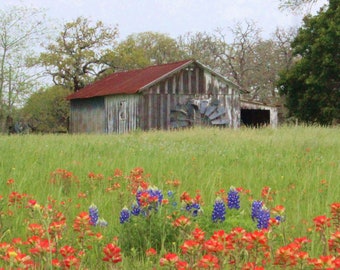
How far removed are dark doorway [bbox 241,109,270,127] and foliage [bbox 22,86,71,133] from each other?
49.2 feet

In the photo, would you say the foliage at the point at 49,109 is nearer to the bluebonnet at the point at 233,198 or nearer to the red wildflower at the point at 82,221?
the bluebonnet at the point at 233,198

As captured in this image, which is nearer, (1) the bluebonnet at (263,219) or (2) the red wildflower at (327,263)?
(2) the red wildflower at (327,263)

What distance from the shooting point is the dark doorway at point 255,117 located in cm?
3278

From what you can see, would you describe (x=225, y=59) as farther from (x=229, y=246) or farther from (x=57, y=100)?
(x=229, y=246)

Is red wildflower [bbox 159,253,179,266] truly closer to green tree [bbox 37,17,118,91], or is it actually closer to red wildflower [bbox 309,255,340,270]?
red wildflower [bbox 309,255,340,270]

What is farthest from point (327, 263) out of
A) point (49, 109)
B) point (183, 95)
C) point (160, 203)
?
point (49, 109)

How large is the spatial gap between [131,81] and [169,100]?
3.18 m

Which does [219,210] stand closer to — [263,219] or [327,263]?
[263,219]

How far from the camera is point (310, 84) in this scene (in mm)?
30891

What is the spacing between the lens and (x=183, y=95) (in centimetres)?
2716

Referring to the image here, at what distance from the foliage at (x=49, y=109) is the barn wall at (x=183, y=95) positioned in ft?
54.0

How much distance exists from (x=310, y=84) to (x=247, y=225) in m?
28.5

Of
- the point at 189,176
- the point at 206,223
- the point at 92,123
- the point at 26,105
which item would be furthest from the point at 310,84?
the point at 206,223

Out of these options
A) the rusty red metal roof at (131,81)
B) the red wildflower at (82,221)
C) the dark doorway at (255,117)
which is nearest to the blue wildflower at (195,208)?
the red wildflower at (82,221)
